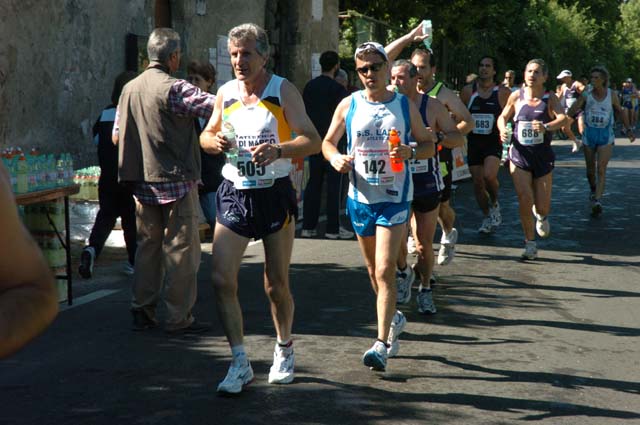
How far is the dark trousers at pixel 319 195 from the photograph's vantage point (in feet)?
39.6

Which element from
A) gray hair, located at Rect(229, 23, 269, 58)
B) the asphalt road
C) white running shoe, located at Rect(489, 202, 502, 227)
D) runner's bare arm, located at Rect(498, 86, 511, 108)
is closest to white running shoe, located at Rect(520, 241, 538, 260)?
the asphalt road

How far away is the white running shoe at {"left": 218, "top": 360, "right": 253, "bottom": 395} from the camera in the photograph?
17.9ft

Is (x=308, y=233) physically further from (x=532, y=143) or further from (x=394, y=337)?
(x=394, y=337)

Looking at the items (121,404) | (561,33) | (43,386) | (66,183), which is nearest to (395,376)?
(121,404)

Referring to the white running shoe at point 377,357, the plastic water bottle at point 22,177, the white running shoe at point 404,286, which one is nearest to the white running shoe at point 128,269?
the plastic water bottle at point 22,177

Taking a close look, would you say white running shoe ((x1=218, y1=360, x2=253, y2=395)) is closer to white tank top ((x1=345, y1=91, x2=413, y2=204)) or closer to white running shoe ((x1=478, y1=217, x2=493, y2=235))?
white tank top ((x1=345, y1=91, x2=413, y2=204))

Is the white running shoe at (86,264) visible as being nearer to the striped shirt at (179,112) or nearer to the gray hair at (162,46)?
the striped shirt at (179,112)

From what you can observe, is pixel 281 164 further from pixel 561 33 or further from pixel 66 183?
pixel 561 33

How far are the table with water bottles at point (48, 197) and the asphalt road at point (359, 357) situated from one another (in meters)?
0.38

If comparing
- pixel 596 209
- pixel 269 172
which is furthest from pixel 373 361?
pixel 596 209

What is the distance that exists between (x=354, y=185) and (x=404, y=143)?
1.34ft

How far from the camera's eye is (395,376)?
5.97m

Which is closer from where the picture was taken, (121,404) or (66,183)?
(121,404)

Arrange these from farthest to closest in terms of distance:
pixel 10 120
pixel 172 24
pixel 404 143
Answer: pixel 172 24, pixel 10 120, pixel 404 143
